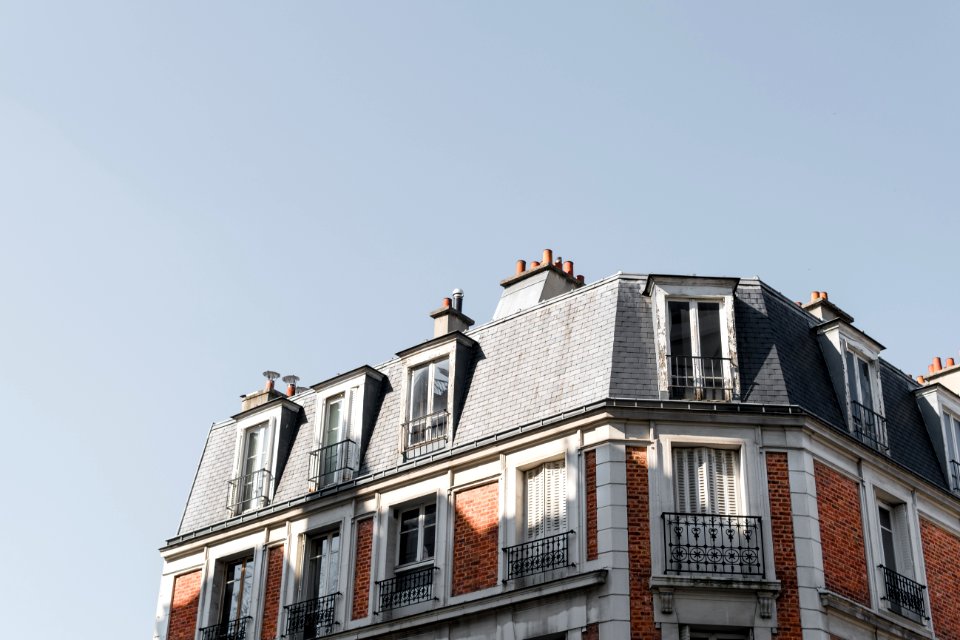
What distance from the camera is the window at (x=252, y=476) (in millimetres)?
25641

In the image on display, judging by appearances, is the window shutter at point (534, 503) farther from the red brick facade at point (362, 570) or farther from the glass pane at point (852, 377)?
the glass pane at point (852, 377)

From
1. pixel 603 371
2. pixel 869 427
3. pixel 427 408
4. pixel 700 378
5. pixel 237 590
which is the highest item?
pixel 427 408

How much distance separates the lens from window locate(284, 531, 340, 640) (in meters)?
23.2

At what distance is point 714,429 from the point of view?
20.9 meters

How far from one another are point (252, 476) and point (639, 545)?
28.7ft

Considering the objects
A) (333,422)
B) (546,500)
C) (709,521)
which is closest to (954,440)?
(709,521)

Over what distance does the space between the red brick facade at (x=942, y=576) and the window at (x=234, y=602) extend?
36.2 ft

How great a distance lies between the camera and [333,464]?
2480 centimetres

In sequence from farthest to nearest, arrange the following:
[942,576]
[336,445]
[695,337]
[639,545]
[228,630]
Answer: [336,445] → [228,630] → [942,576] → [695,337] → [639,545]

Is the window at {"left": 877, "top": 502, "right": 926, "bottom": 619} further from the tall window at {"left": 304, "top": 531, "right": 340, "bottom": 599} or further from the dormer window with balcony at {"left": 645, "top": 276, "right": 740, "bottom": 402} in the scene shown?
Result: the tall window at {"left": 304, "top": 531, "right": 340, "bottom": 599}

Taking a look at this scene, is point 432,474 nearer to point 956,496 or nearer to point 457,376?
point 457,376

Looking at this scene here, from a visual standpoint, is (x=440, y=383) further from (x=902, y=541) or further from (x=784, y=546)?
(x=902, y=541)

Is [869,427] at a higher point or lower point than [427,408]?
lower

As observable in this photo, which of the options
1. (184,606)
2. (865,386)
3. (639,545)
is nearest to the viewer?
(639,545)
